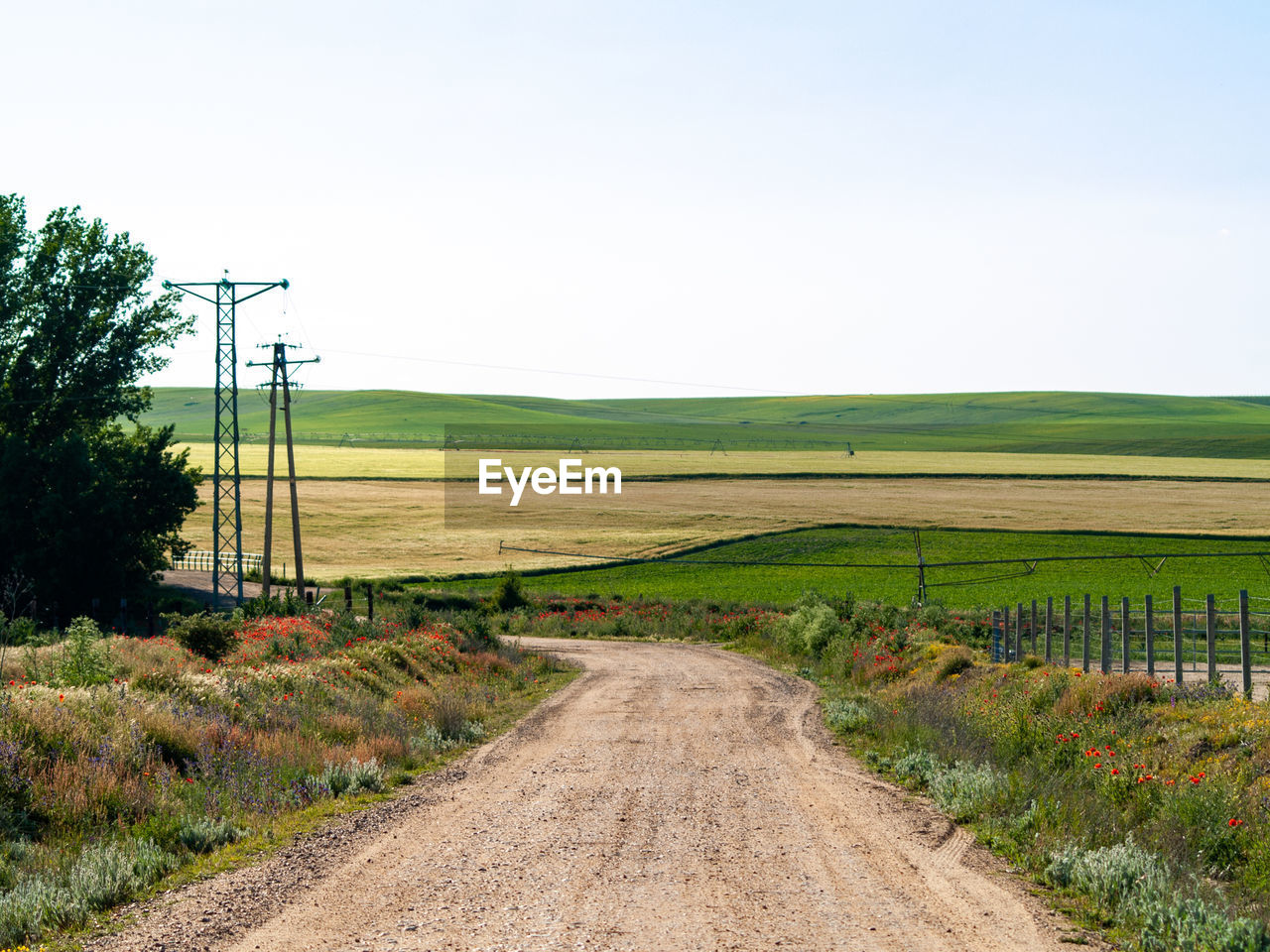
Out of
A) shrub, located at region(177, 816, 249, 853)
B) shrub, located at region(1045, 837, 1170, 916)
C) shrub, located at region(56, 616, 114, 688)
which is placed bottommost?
shrub, located at region(177, 816, 249, 853)

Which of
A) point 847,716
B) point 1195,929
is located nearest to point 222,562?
point 847,716

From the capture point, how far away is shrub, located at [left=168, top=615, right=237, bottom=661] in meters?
22.6

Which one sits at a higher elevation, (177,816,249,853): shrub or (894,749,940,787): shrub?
(177,816,249,853): shrub

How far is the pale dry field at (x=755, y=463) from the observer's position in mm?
101875

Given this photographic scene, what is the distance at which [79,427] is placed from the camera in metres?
49.0

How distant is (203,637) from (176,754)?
10.3 metres

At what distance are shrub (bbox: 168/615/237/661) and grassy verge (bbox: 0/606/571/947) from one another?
8.3 inches

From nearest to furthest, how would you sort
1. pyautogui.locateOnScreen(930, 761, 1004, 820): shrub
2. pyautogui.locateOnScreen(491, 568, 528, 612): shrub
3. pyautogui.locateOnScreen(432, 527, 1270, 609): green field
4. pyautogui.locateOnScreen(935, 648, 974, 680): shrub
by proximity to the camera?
pyautogui.locateOnScreen(930, 761, 1004, 820): shrub → pyautogui.locateOnScreen(935, 648, 974, 680): shrub → pyautogui.locateOnScreen(432, 527, 1270, 609): green field → pyautogui.locateOnScreen(491, 568, 528, 612): shrub

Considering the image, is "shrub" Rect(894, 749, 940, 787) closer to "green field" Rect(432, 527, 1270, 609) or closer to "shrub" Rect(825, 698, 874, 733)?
"shrub" Rect(825, 698, 874, 733)

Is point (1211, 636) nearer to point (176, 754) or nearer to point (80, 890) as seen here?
point (176, 754)

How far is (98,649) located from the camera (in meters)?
16.9

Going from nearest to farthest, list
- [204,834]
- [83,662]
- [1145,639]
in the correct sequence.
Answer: [204,834]
[83,662]
[1145,639]

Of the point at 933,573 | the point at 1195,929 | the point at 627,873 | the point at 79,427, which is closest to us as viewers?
the point at 1195,929

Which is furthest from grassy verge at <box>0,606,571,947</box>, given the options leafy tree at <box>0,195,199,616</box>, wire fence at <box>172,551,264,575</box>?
wire fence at <box>172,551,264,575</box>
